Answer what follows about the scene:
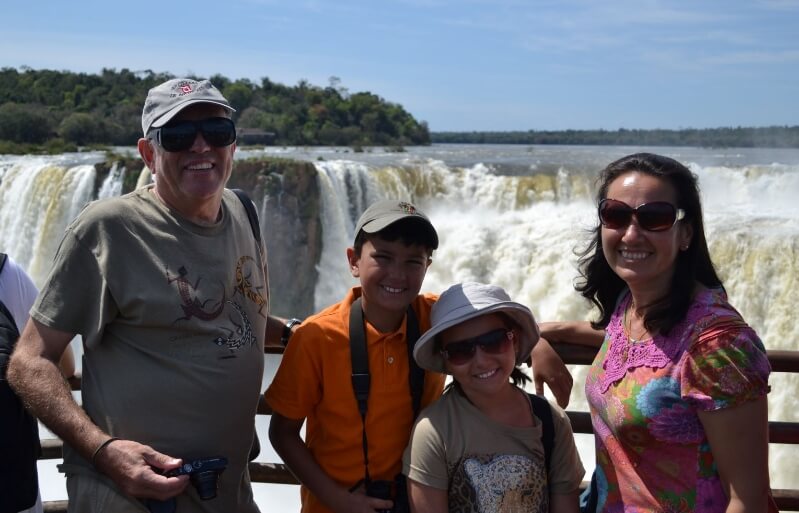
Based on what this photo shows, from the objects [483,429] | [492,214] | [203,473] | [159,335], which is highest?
[159,335]

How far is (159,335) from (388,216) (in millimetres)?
700

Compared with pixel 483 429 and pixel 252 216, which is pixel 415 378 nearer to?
pixel 483 429

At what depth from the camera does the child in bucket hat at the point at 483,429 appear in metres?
2.16

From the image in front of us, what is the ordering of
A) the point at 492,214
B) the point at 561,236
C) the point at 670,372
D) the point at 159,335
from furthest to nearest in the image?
the point at 492,214 → the point at 561,236 → the point at 159,335 → the point at 670,372

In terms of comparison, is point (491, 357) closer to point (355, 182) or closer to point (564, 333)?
point (564, 333)

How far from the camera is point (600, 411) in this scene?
7.00 feet

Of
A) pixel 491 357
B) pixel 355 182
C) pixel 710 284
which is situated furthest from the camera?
pixel 355 182

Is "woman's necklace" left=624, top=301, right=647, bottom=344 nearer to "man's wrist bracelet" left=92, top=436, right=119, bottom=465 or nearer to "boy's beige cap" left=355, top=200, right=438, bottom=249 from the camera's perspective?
"boy's beige cap" left=355, top=200, right=438, bottom=249

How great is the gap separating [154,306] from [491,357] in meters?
0.91

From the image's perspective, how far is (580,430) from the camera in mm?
2762

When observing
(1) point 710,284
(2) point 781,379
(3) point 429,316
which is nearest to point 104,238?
(3) point 429,316

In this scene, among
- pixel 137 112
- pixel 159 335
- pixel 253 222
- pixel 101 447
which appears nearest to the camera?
pixel 101 447

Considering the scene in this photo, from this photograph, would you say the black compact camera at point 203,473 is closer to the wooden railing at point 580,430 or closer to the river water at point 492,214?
the wooden railing at point 580,430

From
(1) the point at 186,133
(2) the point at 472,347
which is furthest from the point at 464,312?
(1) the point at 186,133
